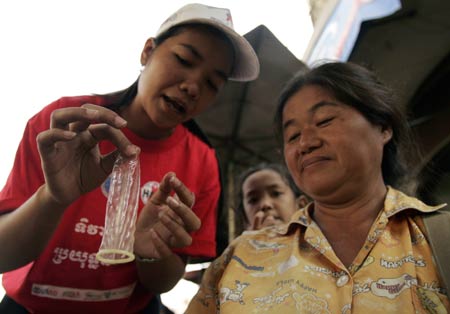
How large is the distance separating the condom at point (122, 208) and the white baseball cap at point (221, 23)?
1.78 ft

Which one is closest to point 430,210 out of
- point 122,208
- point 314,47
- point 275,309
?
point 275,309

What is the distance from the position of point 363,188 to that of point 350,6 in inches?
→ 70.2

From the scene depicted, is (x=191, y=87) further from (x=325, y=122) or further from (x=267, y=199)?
(x=267, y=199)

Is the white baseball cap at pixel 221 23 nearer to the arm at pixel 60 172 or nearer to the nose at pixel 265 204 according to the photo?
the arm at pixel 60 172

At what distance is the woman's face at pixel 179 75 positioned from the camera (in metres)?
1.24

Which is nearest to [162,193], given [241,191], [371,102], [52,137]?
[52,137]

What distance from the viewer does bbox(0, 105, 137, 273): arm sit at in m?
0.95

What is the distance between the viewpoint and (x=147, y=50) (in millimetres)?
1354

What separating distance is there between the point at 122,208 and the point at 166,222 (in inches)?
5.0

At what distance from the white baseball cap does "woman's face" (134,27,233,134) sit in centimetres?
4

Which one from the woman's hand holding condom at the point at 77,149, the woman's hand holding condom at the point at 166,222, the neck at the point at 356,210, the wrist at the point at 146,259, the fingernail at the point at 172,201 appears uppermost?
the woman's hand holding condom at the point at 77,149

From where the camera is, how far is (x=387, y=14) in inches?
100

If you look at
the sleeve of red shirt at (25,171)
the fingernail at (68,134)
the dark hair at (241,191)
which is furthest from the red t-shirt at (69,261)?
the dark hair at (241,191)

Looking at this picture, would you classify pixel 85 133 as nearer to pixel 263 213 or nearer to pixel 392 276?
pixel 392 276
